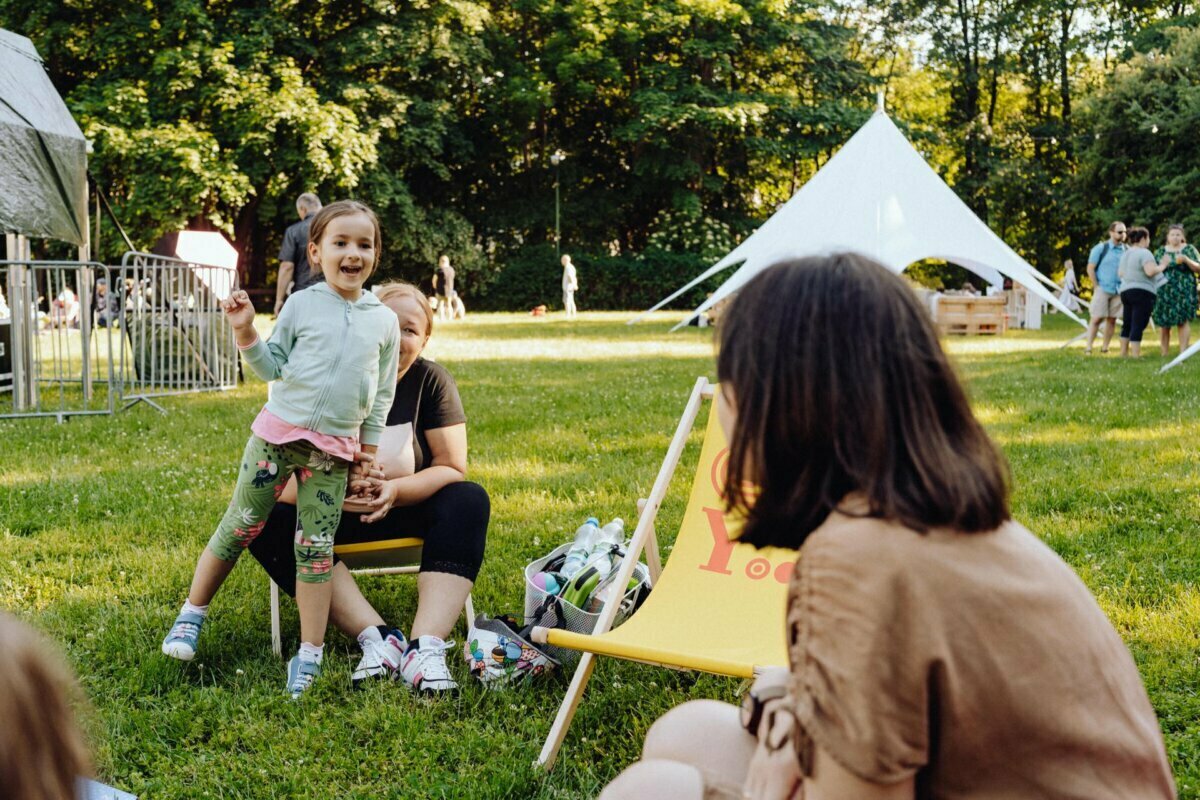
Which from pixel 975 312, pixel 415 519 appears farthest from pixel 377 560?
pixel 975 312

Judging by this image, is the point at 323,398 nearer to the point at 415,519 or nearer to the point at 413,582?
the point at 415,519

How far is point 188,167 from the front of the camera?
76.7 feet

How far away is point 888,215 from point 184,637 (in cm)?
1154

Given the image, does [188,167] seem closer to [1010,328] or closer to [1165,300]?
[1010,328]

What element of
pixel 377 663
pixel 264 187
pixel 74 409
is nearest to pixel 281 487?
pixel 377 663

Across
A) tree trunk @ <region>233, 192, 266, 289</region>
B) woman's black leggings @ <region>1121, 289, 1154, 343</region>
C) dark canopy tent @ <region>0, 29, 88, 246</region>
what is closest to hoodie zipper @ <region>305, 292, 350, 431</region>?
dark canopy tent @ <region>0, 29, 88, 246</region>

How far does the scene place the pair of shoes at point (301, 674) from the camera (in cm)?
348

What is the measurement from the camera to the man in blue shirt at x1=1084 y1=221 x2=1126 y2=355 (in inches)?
525

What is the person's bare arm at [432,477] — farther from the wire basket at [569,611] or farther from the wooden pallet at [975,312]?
the wooden pallet at [975,312]

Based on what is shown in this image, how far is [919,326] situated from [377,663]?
2676mm

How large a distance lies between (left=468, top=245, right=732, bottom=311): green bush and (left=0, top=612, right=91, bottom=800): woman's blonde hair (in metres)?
29.7

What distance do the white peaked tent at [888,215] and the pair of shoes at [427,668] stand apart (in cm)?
977

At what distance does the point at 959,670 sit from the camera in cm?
131

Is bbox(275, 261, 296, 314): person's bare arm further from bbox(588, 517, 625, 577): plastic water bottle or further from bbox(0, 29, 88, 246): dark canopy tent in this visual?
bbox(588, 517, 625, 577): plastic water bottle
